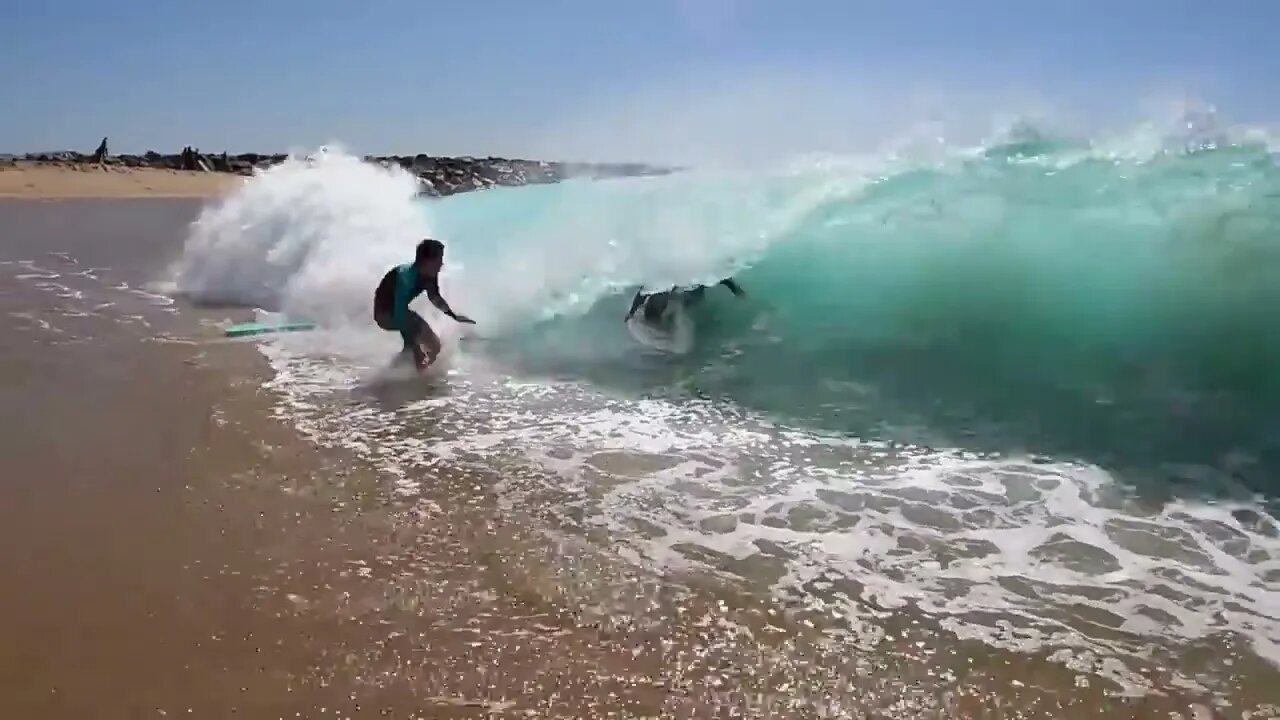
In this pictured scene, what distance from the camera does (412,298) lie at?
8.57 meters

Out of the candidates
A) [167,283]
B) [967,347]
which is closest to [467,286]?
[167,283]

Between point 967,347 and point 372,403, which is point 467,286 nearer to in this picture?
point 372,403

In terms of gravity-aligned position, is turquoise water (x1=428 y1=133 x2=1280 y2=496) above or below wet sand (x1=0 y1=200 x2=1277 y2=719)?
above

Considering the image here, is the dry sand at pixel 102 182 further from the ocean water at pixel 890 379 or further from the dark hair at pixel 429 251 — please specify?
the dark hair at pixel 429 251

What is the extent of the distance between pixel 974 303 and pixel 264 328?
24.9 feet

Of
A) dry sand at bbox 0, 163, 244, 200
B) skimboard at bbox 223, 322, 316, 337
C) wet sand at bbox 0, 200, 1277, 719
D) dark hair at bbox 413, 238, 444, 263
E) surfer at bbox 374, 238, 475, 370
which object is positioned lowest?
wet sand at bbox 0, 200, 1277, 719

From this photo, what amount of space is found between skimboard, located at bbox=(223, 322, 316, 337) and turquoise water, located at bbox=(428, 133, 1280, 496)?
2.07m

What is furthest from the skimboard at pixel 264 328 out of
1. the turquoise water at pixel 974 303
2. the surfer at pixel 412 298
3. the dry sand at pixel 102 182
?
the dry sand at pixel 102 182

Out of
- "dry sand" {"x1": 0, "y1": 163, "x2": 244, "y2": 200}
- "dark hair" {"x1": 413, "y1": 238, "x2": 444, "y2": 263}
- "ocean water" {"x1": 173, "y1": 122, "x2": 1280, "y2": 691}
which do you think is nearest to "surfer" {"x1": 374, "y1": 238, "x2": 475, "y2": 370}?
"dark hair" {"x1": 413, "y1": 238, "x2": 444, "y2": 263}

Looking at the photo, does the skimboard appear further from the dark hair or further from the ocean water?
the dark hair

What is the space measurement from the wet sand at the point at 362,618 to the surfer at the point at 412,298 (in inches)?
106

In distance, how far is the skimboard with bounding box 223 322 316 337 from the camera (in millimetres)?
9766

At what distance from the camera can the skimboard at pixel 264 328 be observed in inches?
384

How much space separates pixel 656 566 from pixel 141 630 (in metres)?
2.11
